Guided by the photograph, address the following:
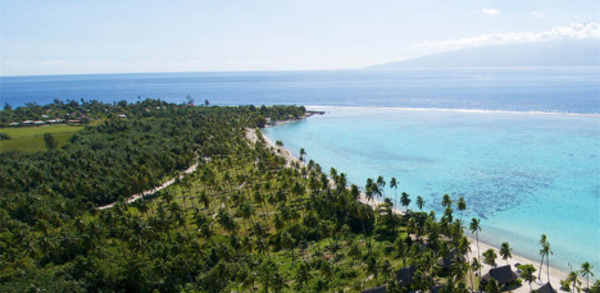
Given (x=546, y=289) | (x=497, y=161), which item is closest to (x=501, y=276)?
(x=546, y=289)

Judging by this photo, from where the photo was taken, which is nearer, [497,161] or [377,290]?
[377,290]

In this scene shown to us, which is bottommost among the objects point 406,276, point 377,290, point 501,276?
point 377,290

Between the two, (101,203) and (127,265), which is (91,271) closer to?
(127,265)

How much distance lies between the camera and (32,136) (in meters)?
144

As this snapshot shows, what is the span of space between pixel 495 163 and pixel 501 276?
66.4 m

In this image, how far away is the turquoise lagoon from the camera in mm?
66375

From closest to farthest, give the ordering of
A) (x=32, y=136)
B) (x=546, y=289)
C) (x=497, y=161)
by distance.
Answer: (x=546, y=289)
(x=497, y=161)
(x=32, y=136)

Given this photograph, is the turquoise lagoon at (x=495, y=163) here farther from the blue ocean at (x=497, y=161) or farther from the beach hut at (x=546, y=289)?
the beach hut at (x=546, y=289)

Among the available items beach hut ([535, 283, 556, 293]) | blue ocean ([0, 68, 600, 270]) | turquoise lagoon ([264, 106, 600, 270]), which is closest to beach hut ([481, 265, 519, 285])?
beach hut ([535, 283, 556, 293])

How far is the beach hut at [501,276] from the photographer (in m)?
Result: 46.4

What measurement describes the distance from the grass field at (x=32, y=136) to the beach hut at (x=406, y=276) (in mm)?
128800

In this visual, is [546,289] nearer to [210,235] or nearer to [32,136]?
[210,235]

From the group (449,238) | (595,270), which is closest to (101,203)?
(449,238)

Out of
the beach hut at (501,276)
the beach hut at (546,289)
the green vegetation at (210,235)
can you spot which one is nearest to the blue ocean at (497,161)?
the beach hut at (546,289)
